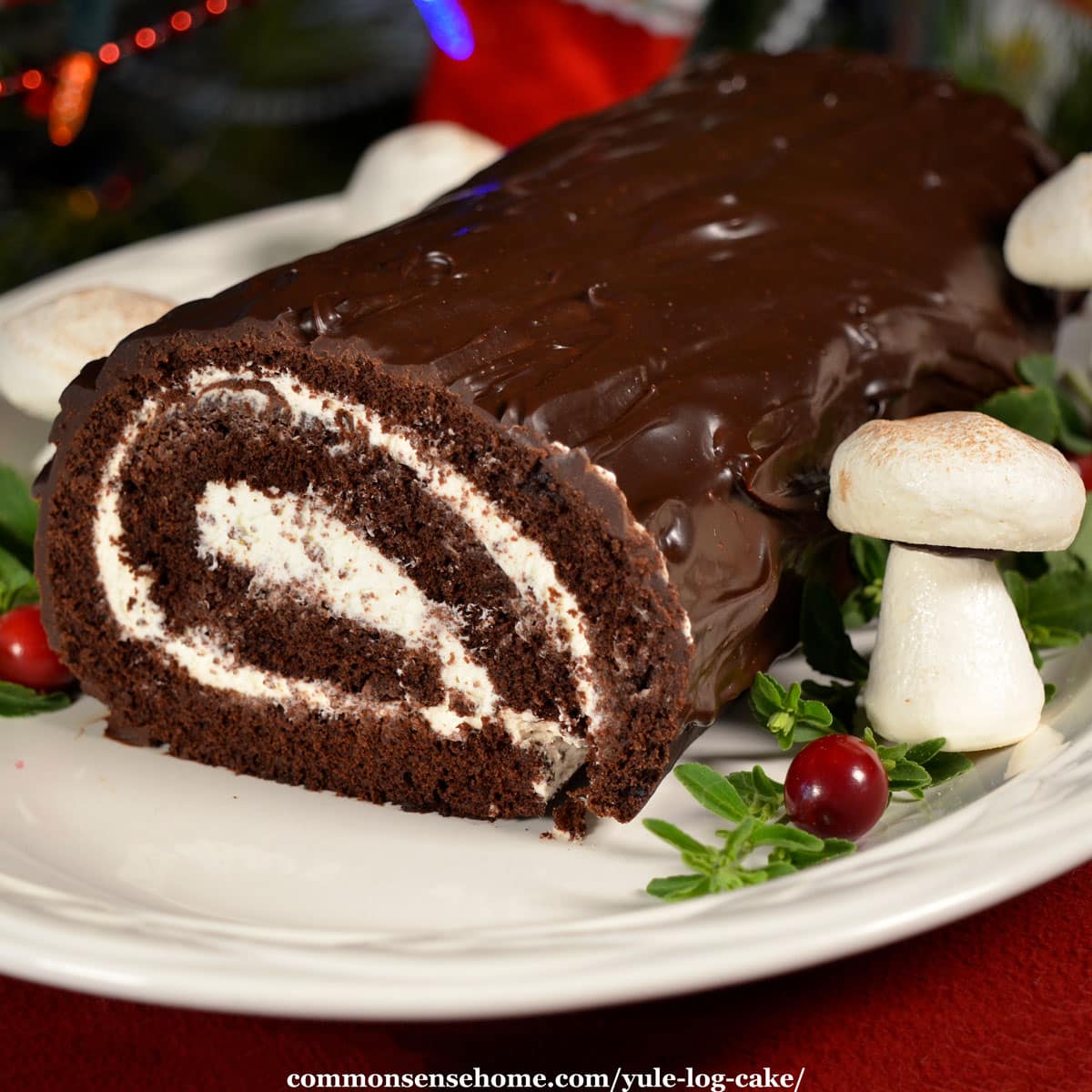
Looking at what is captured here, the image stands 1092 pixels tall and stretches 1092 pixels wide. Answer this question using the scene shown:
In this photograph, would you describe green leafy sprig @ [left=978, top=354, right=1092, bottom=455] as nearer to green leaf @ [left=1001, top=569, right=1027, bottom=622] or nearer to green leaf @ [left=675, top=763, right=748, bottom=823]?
green leaf @ [left=1001, top=569, right=1027, bottom=622]

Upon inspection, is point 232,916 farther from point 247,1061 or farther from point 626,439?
point 626,439

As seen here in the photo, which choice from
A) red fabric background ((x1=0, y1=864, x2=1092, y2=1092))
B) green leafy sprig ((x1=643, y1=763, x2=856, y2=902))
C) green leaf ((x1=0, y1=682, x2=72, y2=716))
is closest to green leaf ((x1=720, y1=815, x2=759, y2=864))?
green leafy sprig ((x1=643, y1=763, x2=856, y2=902))

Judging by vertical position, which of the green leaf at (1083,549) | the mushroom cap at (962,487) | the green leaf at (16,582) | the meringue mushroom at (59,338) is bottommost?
the green leaf at (1083,549)

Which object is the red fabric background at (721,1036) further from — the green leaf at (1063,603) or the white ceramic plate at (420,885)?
the green leaf at (1063,603)

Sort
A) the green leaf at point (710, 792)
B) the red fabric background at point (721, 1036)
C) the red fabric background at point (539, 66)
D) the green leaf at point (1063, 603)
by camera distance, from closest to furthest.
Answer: the red fabric background at point (721, 1036) → the green leaf at point (710, 792) → the green leaf at point (1063, 603) → the red fabric background at point (539, 66)

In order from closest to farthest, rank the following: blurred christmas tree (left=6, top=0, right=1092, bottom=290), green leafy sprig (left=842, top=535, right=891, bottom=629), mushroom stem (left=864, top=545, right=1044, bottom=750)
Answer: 1. mushroom stem (left=864, top=545, right=1044, bottom=750)
2. green leafy sprig (left=842, top=535, right=891, bottom=629)
3. blurred christmas tree (left=6, top=0, right=1092, bottom=290)

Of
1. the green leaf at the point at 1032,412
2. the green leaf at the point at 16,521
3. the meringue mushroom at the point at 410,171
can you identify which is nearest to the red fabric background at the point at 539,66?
the meringue mushroom at the point at 410,171
